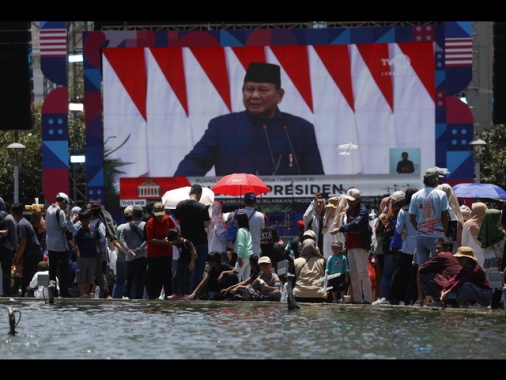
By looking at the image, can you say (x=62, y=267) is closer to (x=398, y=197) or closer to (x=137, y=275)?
(x=137, y=275)

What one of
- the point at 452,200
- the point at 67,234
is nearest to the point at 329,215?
the point at 452,200

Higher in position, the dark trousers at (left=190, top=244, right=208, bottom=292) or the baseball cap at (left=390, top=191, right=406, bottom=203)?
the baseball cap at (left=390, top=191, right=406, bottom=203)

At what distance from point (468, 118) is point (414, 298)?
17772mm

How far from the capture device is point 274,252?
1866 cm

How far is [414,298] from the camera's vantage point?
1609cm

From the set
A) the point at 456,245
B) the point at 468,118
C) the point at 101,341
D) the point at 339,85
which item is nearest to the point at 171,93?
the point at 339,85

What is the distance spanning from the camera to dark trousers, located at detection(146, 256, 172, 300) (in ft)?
57.1

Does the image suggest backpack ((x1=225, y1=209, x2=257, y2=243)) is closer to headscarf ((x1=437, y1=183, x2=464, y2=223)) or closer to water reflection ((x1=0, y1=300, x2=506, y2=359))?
water reflection ((x1=0, y1=300, x2=506, y2=359))

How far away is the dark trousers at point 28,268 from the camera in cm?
1889

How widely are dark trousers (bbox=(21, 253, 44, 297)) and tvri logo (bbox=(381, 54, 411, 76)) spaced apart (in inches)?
619

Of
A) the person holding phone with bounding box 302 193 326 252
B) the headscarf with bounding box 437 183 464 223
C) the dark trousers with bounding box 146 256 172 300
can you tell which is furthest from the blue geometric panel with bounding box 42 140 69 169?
the headscarf with bounding box 437 183 464 223
